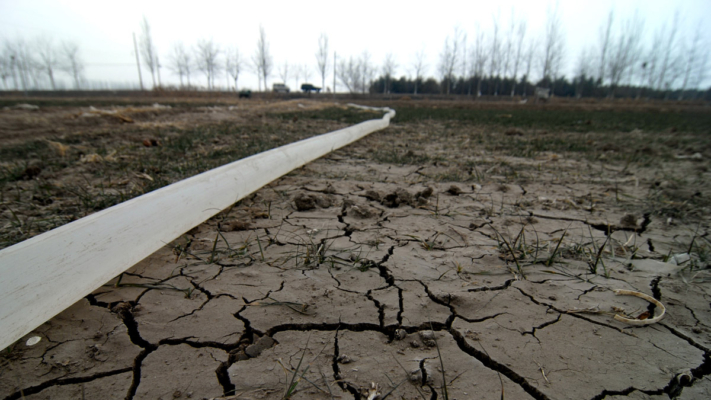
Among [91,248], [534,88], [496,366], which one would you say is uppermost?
[534,88]

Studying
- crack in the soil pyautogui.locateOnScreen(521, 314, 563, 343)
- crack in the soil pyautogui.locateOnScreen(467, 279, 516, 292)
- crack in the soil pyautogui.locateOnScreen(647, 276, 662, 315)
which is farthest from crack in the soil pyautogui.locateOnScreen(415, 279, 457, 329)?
crack in the soil pyautogui.locateOnScreen(647, 276, 662, 315)

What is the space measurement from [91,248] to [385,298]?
4.05 ft

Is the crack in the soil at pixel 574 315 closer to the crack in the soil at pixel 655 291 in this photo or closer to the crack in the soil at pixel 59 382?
the crack in the soil at pixel 655 291

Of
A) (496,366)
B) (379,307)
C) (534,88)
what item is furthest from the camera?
(534,88)

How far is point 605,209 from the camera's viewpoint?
2.61 metres

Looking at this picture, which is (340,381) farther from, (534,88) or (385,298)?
(534,88)

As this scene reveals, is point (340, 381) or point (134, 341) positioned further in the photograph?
point (134, 341)

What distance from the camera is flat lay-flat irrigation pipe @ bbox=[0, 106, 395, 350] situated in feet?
3.62

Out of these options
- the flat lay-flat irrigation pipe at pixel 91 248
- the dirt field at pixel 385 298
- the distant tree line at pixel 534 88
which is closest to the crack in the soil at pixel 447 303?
the dirt field at pixel 385 298

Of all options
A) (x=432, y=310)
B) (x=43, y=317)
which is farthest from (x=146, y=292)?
(x=432, y=310)

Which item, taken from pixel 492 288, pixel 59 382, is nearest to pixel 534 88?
pixel 492 288

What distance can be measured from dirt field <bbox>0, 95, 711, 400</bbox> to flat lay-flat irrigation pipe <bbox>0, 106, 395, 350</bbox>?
8 cm

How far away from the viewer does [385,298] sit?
1.47 meters

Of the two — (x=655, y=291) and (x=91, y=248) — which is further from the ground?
(x=91, y=248)
